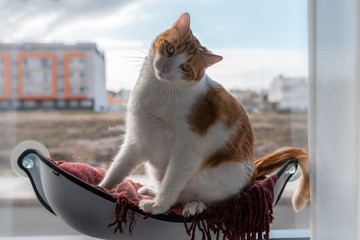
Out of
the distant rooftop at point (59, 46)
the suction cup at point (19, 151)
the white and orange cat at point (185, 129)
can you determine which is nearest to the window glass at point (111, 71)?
the distant rooftop at point (59, 46)

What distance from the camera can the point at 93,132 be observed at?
195 cm

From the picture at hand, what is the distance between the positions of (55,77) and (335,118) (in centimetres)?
155

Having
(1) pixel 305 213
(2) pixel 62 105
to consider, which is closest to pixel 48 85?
(2) pixel 62 105

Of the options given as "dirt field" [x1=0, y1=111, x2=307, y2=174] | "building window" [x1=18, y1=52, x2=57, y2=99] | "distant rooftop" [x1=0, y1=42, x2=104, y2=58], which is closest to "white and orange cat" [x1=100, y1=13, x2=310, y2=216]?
"dirt field" [x1=0, y1=111, x2=307, y2=174]

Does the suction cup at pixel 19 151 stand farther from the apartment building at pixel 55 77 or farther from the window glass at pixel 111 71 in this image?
the apartment building at pixel 55 77

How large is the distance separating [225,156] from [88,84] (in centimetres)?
126

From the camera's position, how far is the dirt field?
6.19ft

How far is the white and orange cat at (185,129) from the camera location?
36.3 inches

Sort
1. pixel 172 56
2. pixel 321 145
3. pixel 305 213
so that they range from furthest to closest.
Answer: pixel 305 213
pixel 321 145
pixel 172 56

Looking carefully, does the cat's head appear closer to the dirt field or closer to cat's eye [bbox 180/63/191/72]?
cat's eye [bbox 180/63/191/72]

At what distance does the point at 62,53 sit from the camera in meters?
1.94

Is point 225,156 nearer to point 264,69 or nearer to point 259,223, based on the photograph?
point 259,223

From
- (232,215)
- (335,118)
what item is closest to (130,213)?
(232,215)

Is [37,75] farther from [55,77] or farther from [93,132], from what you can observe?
[93,132]
